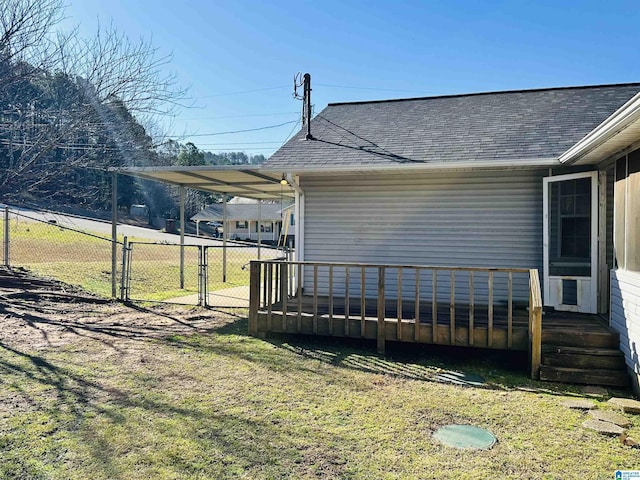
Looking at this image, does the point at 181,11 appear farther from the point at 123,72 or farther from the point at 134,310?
the point at 134,310

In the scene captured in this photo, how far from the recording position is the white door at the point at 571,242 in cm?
609

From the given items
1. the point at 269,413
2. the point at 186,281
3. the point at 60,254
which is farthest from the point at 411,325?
the point at 60,254

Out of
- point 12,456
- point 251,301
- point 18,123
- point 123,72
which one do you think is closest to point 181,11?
point 123,72

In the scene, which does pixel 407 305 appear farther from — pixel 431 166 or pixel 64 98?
pixel 64 98

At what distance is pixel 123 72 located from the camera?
8492mm

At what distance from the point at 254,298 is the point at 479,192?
3.89m

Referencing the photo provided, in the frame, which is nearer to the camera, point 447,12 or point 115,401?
point 115,401

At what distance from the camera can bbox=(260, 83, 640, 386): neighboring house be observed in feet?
20.1

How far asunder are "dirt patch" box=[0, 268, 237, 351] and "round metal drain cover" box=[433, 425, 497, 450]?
14.1 feet

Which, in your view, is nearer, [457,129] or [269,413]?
[269,413]

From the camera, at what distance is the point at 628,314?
15.3 feet

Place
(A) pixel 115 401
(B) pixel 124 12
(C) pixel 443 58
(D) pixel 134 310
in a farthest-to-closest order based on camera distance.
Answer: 1. (C) pixel 443 58
2. (B) pixel 124 12
3. (D) pixel 134 310
4. (A) pixel 115 401

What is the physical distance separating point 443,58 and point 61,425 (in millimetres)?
16179

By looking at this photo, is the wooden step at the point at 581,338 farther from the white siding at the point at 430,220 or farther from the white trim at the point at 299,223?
the white trim at the point at 299,223
